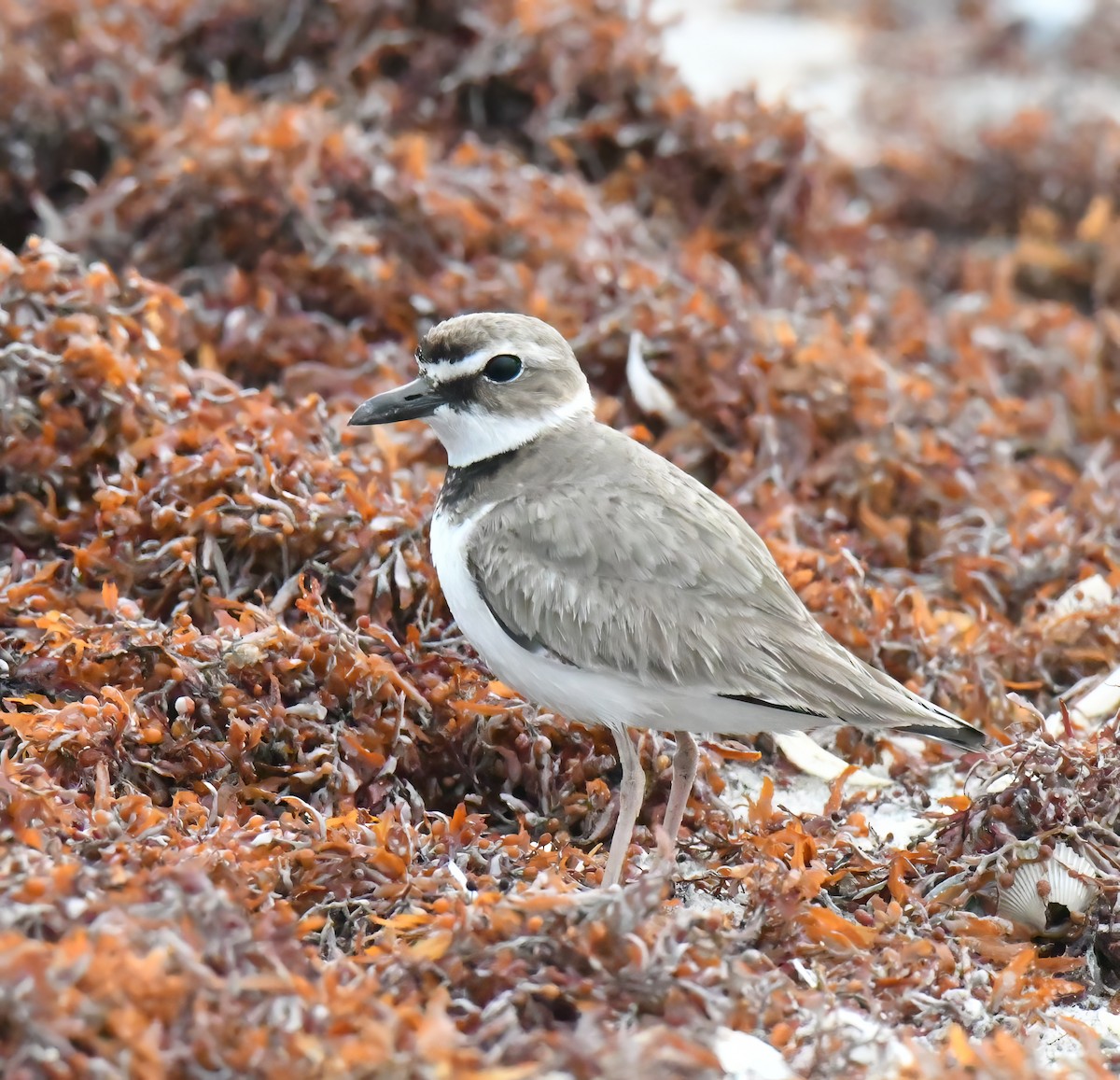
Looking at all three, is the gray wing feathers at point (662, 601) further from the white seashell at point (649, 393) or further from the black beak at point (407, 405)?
the white seashell at point (649, 393)

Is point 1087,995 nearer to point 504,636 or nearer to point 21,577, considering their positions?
point 504,636

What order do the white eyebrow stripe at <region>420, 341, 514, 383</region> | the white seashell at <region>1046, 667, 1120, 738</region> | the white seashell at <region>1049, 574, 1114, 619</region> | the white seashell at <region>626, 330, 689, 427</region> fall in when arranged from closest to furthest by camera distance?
the white eyebrow stripe at <region>420, 341, 514, 383</region> < the white seashell at <region>1046, 667, 1120, 738</region> < the white seashell at <region>1049, 574, 1114, 619</region> < the white seashell at <region>626, 330, 689, 427</region>

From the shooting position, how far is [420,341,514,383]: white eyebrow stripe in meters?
4.23

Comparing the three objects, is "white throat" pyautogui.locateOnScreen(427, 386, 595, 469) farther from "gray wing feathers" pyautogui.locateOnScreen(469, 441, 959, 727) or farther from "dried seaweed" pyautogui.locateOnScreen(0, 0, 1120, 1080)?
"dried seaweed" pyautogui.locateOnScreen(0, 0, 1120, 1080)

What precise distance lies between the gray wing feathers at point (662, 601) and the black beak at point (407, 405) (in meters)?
0.41

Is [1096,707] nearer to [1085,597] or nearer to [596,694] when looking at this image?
[1085,597]

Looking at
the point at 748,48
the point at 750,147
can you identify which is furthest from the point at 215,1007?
the point at 748,48

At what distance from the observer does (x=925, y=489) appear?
5977 millimetres

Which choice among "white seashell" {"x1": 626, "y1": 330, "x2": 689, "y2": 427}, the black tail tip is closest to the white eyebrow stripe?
the black tail tip

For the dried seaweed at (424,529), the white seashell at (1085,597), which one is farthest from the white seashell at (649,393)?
the white seashell at (1085,597)

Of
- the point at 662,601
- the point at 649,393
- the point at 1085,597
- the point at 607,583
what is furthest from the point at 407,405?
the point at 1085,597

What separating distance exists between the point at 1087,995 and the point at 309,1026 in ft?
6.65

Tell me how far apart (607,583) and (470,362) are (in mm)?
798

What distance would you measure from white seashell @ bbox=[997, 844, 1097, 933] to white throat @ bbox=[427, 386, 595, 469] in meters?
1.82
